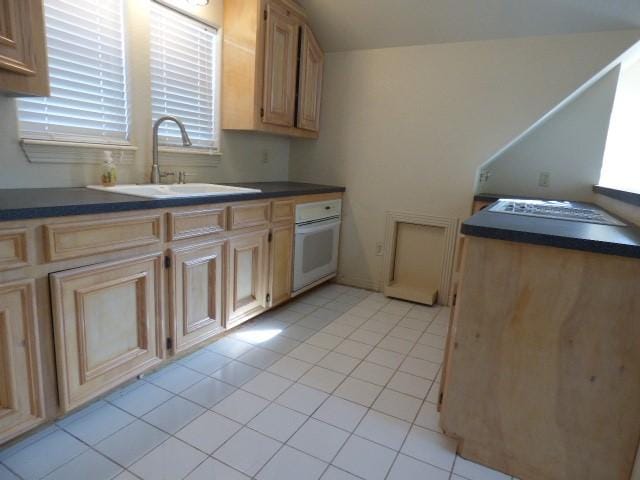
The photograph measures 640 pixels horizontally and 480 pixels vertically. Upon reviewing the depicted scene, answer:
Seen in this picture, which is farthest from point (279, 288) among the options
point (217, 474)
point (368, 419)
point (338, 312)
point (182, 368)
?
point (217, 474)

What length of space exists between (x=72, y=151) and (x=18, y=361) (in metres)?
1.08

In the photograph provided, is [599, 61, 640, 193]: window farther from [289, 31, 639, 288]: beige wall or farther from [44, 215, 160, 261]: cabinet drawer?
[44, 215, 160, 261]: cabinet drawer

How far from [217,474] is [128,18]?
88.9 inches

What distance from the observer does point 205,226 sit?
2002 millimetres

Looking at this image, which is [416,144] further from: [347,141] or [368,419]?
[368,419]

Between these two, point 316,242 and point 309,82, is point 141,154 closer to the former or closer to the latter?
point 316,242

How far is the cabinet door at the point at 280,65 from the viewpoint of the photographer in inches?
106

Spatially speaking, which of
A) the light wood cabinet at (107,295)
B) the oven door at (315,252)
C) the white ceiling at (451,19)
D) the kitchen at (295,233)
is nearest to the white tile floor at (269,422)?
the kitchen at (295,233)

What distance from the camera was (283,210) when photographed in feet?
8.69

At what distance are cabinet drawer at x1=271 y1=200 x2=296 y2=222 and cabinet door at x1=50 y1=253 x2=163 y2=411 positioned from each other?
3.06ft

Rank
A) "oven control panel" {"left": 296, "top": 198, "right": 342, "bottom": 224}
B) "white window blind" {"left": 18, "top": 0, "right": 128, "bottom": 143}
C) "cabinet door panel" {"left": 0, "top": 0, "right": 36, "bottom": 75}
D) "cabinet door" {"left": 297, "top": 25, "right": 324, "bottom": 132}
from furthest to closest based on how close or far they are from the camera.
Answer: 1. "cabinet door" {"left": 297, "top": 25, "right": 324, "bottom": 132}
2. "oven control panel" {"left": 296, "top": 198, "right": 342, "bottom": 224}
3. "white window blind" {"left": 18, "top": 0, "right": 128, "bottom": 143}
4. "cabinet door panel" {"left": 0, "top": 0, "right": 36, "bottom": 75}

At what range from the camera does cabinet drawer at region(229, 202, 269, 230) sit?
2.19 metres

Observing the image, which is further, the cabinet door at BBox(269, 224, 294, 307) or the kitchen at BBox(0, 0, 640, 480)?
the cabinet door at BBox(269, 224, 294, 307)

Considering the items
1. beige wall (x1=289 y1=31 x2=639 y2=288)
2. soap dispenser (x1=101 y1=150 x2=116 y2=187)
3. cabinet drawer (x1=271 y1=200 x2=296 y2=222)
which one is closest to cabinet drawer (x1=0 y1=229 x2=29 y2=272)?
soap dispenser (x1=101 y1=150 x2=116 y2=187)
